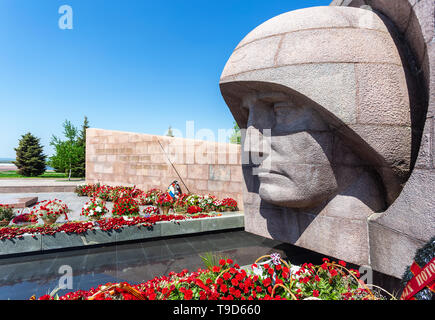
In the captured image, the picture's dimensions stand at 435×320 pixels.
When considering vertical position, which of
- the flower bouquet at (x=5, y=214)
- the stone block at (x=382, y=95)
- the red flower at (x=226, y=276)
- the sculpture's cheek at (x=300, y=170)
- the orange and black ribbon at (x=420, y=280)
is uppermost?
the stone block at (x=382, y=95)

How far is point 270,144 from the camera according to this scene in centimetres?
327

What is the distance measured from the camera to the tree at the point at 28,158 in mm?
36500

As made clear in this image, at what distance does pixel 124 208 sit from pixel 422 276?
749 cm

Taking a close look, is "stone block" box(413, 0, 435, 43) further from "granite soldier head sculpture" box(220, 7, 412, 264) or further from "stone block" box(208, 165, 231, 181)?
"stone block" box(208, 165, 231, 181)

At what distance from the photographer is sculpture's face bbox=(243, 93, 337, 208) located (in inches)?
114

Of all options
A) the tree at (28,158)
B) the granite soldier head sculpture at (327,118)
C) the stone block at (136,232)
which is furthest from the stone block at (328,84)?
the tree at (28,158)

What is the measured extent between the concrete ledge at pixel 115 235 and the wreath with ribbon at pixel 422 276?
19.3ft

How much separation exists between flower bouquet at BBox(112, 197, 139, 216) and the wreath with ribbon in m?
7.19

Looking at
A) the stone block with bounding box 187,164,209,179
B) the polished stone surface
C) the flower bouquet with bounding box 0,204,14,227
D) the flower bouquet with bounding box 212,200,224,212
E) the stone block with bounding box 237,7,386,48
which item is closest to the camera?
the stone block with bounding box 237,7,386,48

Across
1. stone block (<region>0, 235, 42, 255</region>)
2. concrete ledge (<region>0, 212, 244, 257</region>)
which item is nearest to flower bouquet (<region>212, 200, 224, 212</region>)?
concrete ledge (<region>0, 212, 244, 257</region>)

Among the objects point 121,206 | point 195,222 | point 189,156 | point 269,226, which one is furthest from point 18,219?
point 269,226

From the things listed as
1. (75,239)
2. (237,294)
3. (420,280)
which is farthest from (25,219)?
(420,280)

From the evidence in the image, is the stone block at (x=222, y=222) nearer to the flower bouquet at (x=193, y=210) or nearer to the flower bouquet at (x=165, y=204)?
the flower bouquet at (x=193, y=210)

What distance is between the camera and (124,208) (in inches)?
301
